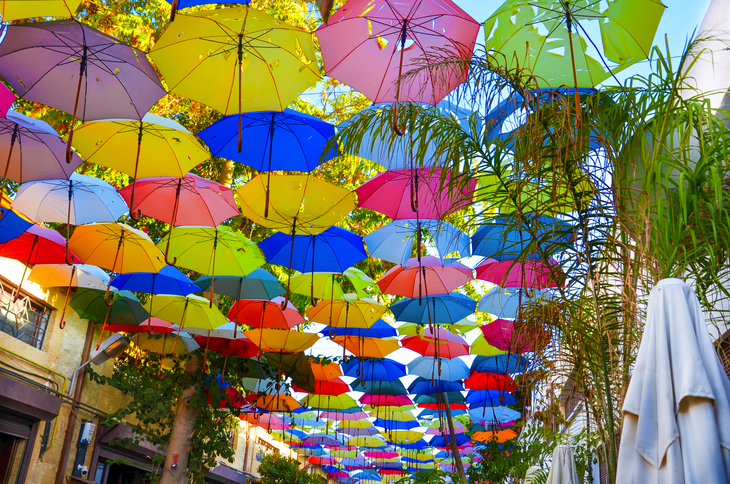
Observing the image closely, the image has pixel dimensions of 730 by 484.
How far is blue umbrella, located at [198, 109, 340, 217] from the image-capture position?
7.10m

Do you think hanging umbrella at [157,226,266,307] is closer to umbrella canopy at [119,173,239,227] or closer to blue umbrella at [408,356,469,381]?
umbrella canopy at [119,173,239,227]

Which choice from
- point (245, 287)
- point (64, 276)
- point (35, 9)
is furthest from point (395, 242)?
point (35, 9)

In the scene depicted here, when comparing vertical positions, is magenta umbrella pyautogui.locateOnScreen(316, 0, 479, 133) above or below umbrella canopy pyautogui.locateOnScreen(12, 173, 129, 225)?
above

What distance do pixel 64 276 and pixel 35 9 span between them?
6.22 m

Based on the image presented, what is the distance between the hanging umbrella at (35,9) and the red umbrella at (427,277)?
20.4 ft

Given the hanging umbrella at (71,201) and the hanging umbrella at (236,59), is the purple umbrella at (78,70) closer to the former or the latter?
the hanging umbrella at (236,59)

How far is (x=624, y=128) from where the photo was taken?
400 cm

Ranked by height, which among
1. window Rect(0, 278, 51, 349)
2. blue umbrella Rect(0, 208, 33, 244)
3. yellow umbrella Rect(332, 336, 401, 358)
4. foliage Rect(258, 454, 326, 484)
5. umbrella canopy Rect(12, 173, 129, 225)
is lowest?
foliage Rect(258, 454, 326, 484)

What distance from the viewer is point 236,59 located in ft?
20.6

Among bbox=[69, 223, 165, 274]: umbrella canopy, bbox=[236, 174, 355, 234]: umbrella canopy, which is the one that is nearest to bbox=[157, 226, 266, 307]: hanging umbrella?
bbox=[69, 223, 165, 274]: umbrella canopy

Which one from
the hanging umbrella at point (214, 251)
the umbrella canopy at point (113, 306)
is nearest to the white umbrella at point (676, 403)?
the hanging umbrella at point (214, 251)

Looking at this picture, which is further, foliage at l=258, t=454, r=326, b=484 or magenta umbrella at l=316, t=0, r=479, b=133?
foliage at l=258, t=454, r=326, b=484

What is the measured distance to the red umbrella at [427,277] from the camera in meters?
9.45

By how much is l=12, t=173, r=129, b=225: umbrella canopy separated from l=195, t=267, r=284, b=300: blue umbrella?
2.54 meters
